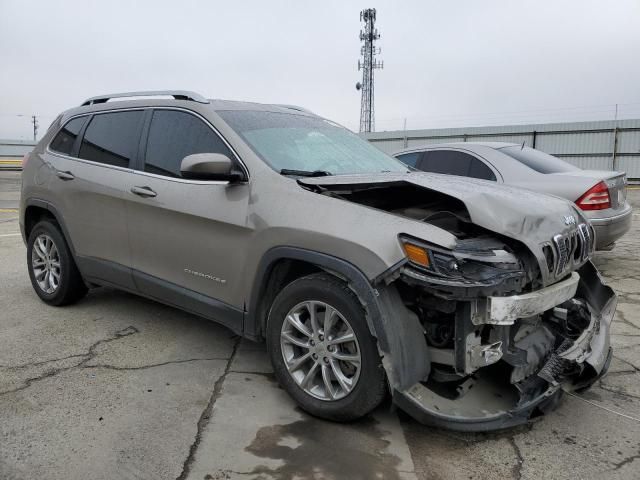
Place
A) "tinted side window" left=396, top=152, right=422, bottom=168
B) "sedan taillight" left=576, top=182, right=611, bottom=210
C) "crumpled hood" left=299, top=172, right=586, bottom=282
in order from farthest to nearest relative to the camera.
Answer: "tinted side window" left=396, top=152, right=422, bottom=168 < "sedan taillight" left=576, top=182, right=611, bottom=210 < "crumpled hood" left=299, top=172, right=586, bottom=282

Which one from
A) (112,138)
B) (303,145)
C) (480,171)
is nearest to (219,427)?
(303,145)

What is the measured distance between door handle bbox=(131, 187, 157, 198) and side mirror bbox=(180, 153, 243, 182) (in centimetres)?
63

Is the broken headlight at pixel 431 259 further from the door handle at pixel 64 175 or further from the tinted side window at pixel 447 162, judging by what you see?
the tinted side window at pixel 447 162

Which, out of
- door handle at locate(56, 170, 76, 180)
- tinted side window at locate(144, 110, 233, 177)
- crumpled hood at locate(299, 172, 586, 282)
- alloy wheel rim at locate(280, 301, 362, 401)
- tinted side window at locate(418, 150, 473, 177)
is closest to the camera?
crumpled hood at locate(299, 172, 586, 282)

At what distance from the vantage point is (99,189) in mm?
4207

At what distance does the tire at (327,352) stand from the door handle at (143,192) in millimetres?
1328

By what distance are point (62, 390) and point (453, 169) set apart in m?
4.95

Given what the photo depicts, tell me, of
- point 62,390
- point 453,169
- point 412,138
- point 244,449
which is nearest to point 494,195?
point 244,449

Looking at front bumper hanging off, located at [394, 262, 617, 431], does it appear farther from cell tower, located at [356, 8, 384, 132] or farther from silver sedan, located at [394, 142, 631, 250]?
cell tower, located at [356, 8, 384, 132]

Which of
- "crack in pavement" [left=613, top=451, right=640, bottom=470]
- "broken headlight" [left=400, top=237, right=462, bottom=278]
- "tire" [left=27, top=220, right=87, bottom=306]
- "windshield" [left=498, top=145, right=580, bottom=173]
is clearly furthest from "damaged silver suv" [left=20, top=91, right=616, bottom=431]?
"windshield" [left=498, top=145, right=580, bottom=173]

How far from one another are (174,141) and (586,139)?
821 inches

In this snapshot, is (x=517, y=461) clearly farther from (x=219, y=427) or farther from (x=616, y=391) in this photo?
(x=219, y=427)

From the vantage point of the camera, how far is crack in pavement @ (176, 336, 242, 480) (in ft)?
8.35

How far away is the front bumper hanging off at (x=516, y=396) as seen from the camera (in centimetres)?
253
